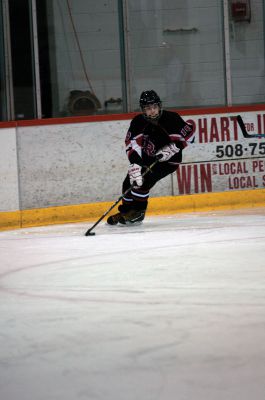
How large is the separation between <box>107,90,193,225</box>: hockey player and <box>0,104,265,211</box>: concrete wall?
72 cm

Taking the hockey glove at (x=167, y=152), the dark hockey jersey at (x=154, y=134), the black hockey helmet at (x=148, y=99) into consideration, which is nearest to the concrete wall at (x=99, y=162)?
the dark hockey jersey at (x=154, y=134)

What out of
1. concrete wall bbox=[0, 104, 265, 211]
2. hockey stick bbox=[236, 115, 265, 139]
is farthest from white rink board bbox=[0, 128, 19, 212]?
hockey stick bbox=[236, 115, 265, 139]

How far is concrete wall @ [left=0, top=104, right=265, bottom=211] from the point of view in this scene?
7484mm

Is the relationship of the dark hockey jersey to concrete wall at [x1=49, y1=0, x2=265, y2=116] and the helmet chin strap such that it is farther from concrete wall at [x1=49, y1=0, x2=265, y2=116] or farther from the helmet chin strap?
concrete wall at [x1=49, y1=0, x2=265, y2=116]

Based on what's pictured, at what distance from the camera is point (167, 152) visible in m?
6.82

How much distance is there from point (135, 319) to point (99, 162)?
460 centimetres

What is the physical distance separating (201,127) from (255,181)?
0.70 meters

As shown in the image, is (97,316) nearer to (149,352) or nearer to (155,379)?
(149,352)

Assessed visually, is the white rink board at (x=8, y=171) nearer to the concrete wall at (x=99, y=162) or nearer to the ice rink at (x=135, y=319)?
the concrete wall at (x=99, y=162)

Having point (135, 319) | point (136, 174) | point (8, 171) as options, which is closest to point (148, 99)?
point (136, 174)

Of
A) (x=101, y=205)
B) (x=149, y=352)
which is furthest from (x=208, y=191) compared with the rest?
(x=149, y=352)

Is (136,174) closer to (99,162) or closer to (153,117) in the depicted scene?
(153,117)

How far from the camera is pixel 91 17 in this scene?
8469 millimetres

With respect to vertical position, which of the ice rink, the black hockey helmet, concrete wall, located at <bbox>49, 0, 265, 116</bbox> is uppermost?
concrete wall, located at <bbox>49, 0, 265, 116</bbox>
